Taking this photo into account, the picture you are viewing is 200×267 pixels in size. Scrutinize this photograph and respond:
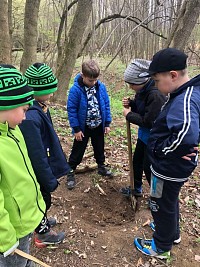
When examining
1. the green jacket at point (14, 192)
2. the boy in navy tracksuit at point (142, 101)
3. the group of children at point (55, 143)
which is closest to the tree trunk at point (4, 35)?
the group of children at point (55, 143)

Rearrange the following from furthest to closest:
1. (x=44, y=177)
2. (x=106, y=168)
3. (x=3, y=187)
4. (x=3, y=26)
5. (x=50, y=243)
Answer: (x=3, y=26)
(x=106, y=168)
(x=50, y=243)
(x=44, y=177)
(x=3, y=187)

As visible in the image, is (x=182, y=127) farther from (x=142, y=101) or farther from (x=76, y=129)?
(x=76, y=129)

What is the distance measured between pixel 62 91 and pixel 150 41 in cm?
936

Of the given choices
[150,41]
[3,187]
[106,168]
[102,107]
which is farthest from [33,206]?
[150,41]

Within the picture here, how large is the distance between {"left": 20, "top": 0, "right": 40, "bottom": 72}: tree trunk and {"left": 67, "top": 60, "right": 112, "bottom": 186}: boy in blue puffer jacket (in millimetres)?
4383

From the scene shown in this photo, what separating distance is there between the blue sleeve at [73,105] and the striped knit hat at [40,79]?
43.2 inches

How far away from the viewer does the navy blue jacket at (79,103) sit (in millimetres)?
3348

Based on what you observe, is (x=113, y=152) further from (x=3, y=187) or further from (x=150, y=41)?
(x=150, y=41)

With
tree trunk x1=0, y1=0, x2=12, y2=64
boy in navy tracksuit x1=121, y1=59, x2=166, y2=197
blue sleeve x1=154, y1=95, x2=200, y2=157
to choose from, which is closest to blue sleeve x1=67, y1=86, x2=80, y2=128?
boy in navy tracksuit x1=121, y1=59, x2=166, y2=197

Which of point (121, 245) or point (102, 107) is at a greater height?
point (102, 107)

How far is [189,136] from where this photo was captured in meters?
1.98

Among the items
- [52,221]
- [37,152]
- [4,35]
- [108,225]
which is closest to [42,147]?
[37,152]

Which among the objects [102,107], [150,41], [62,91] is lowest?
[62,91]

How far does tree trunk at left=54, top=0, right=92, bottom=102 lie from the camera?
6.70 metres
